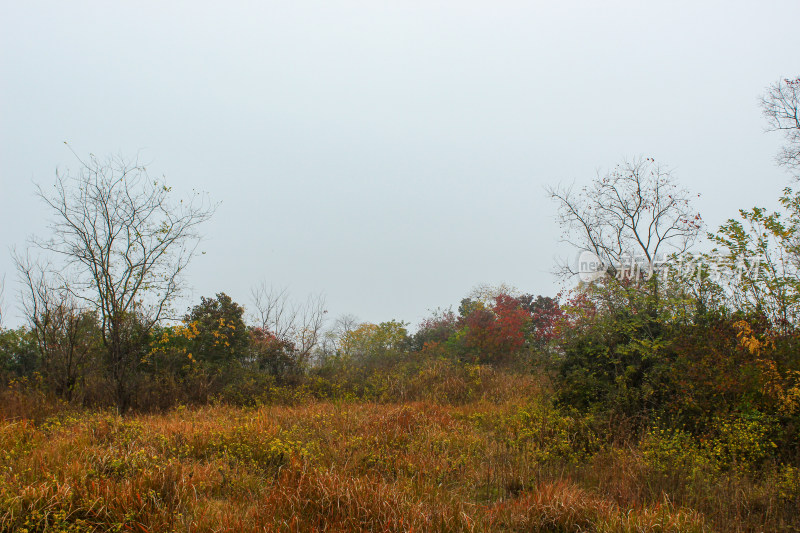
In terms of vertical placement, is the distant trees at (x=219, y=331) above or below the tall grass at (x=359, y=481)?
above

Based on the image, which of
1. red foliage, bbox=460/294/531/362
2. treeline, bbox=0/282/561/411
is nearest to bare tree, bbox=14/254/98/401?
treeline, bbox=0/282/561/411

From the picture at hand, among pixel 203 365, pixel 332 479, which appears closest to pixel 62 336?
pixel 203 365

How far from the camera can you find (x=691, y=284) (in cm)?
918

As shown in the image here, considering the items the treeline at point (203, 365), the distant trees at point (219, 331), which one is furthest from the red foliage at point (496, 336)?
the distant trees at point (219, 331)

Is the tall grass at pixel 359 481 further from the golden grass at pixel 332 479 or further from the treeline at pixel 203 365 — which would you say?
the treeline at pixel 203 365

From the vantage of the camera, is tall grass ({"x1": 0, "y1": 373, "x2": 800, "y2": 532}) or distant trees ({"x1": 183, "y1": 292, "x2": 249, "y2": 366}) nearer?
tall grass ({"x1": 0, "y1": 373, "x2": 800, "y2": 532})

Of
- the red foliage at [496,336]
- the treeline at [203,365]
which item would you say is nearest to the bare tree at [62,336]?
the treeline at [203,365]

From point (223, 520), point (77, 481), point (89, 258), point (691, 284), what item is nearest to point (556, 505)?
point (223, 520)

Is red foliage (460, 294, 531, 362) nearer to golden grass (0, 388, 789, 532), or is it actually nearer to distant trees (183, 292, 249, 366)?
distant trees (183, 292, 249, 366)

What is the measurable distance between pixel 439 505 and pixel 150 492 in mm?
2910

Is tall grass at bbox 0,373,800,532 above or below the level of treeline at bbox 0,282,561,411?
below

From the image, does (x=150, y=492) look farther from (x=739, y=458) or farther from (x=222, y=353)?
(x=222, y=353)

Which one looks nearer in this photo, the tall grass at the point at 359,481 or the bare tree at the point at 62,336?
the tall grass at the point at 359,481

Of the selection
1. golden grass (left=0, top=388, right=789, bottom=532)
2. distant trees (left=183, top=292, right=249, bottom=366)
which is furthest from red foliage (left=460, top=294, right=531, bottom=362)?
golden grass (left=0, top=388, right=789, bottom=532)
